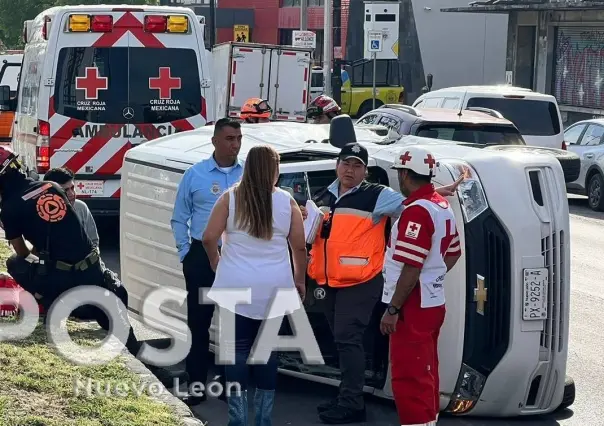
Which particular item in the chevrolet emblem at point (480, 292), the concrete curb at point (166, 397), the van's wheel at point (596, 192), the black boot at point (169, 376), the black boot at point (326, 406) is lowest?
the van's wheel at point (596, 192)

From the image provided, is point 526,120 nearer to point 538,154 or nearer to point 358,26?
point 538,154

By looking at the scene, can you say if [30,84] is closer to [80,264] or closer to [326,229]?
[80,264]

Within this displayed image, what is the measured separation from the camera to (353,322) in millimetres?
6938

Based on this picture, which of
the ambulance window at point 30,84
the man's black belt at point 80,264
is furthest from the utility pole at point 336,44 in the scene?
the man's black belt at point 80,264

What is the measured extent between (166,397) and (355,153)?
1.82m

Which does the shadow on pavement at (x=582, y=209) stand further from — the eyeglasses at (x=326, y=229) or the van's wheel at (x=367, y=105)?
the van's wheel at (x=367, y=105)

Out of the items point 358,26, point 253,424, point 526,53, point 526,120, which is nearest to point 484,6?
point 526,53

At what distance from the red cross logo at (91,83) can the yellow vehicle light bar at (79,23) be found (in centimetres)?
43

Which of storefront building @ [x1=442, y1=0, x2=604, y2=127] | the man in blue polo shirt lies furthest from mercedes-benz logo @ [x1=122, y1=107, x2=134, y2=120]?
storefront building @ [x1=442, y1=0, x2=604, y2=127]

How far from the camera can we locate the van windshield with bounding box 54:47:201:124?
12.8m

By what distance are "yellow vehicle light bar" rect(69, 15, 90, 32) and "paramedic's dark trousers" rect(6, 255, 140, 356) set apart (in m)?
5.53

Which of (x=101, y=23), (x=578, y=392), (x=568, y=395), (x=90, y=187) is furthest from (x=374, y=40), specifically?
(x=568, y=395)

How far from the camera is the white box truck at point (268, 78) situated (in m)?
20.5

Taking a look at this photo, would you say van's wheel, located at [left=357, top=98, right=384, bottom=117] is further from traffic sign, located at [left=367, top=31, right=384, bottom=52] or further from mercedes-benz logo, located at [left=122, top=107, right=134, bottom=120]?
mercedes-benz logo, located at [left=122, top=107, right=134, bottom=120]
